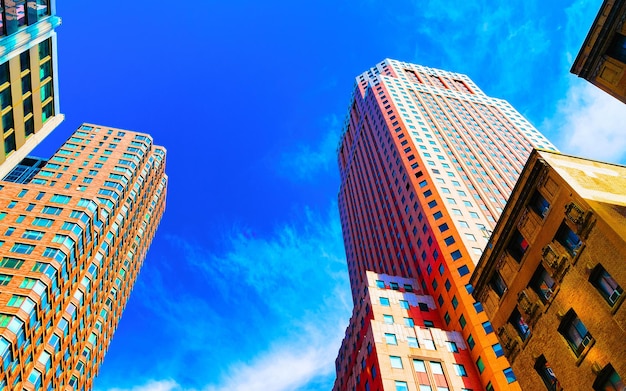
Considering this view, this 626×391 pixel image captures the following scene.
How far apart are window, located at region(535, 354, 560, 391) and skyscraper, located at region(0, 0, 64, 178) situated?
38.7 meters

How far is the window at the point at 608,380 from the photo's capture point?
19734 mm

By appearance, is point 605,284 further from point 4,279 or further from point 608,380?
point 4,279

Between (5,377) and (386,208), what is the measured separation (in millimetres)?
63899

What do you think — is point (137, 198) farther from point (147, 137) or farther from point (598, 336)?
point (598, 336)

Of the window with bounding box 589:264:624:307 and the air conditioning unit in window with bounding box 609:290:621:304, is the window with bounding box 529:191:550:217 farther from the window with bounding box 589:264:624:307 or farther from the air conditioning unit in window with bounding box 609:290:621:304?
the air conditioning unit in window with bounding box 609:290:621:304

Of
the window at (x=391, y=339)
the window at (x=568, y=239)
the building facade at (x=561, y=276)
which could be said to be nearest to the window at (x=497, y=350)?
the window at (x=391, y=339)

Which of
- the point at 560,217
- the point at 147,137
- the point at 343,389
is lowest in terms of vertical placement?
the point at 560,217

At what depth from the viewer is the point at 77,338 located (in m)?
65.2

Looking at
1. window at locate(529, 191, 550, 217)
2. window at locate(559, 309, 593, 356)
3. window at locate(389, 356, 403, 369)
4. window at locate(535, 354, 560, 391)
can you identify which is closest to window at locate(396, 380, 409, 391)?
window at locate(389, 356, 403, 369)

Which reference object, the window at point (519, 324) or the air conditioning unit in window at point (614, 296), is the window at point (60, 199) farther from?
the air conditioning unit in window at point (614, 296)

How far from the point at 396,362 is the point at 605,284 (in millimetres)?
28797

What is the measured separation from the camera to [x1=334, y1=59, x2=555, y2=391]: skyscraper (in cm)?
4822

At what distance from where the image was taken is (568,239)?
2447 centimetres

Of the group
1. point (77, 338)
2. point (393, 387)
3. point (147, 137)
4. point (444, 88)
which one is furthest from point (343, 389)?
point (444, 88)
